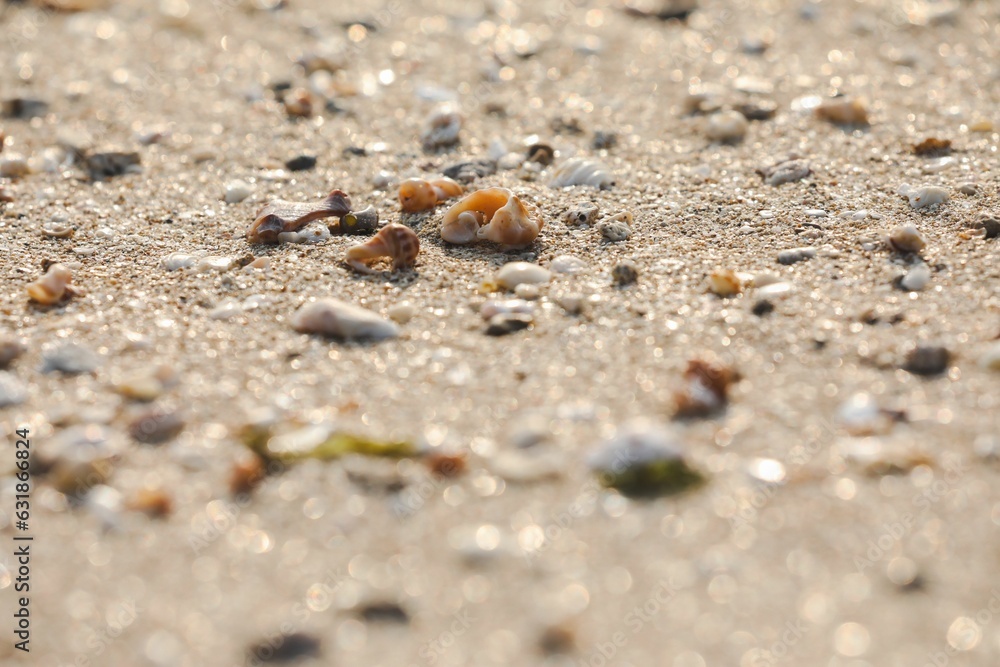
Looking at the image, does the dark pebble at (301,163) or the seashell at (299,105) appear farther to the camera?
the seashell at (299,105)

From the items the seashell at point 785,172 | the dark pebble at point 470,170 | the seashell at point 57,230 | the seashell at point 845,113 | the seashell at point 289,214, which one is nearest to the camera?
the seashell at point 289,214

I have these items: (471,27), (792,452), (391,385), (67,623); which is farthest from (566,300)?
(471,27)

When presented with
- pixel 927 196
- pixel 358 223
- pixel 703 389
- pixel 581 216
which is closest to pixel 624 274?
pixel 581 216

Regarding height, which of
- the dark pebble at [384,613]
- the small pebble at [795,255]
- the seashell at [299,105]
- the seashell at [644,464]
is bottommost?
the seashell at [299,105]

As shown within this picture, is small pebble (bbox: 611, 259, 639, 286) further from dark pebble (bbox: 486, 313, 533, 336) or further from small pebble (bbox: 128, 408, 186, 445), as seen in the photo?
small pebble (bbox: 128, 408, 186, 445)

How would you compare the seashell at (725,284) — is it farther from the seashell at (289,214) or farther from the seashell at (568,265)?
the seashell at (289,214)

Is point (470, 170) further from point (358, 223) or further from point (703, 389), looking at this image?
point (703, 389)

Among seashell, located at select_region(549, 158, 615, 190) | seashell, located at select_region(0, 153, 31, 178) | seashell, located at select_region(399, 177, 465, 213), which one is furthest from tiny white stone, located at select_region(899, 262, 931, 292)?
seashell, located at select_region(0, 153, 31, 178)

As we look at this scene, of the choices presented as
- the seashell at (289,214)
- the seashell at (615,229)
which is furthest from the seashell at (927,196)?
the seashell at (289,214)
